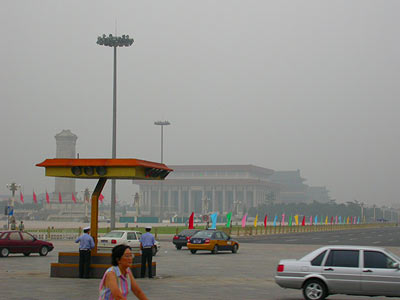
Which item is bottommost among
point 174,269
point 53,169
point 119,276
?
point 174,269

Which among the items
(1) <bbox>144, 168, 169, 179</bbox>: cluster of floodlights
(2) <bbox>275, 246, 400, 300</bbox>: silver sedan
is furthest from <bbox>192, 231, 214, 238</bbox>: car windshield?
(2) <bbox>275, 246, 400, 300</bbox>: silver sedan

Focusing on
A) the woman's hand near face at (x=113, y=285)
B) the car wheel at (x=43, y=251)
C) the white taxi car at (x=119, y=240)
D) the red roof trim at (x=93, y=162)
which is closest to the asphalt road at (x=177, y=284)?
the red roof trim at (x=93, y=162)

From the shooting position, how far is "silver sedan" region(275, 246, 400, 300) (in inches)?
596

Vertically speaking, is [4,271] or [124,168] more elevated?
[124,168]

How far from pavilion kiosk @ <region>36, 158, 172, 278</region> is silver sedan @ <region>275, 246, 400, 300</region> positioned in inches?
250

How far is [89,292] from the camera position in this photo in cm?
1669

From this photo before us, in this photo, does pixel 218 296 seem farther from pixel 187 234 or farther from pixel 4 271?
pixel 187 234

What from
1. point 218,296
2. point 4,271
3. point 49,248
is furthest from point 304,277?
point 49,248

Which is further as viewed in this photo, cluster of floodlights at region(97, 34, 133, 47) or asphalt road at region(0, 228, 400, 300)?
cluster of floodlights at region(97, 34, 133, 47)

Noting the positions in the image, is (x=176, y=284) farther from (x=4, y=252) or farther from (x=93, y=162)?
(x=4, y=252)

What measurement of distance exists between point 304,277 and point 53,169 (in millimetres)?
9055

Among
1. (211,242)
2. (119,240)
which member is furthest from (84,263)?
(211,242)

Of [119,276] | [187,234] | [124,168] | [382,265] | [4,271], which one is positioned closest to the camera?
[119,276]

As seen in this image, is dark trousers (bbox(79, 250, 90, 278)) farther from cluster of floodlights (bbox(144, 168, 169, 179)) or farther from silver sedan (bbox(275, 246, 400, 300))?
silver sedan (bbox(275, 246, 400, 300))
